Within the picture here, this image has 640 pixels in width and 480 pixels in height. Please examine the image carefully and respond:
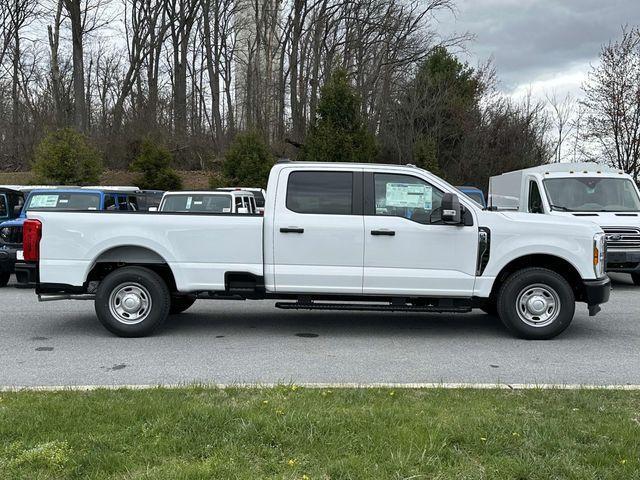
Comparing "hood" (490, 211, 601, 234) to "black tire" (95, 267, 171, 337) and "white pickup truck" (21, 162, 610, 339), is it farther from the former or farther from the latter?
"black tire" (95, 267, 171, 337)

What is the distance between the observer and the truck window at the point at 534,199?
12709 mm

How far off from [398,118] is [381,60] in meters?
3.48

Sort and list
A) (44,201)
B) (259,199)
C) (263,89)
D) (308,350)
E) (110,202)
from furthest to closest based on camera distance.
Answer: (263,89)
(259,199)
(110,202)
(44,201)
(308,350)

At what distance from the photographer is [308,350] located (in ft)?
23.0

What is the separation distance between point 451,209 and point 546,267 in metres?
1.57

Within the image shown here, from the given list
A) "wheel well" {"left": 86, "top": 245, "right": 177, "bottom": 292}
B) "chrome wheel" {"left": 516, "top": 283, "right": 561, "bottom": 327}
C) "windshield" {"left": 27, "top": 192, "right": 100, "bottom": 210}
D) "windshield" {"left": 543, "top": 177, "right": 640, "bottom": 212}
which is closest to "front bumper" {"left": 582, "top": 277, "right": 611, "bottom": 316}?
"chrome wheel" {"left": 516, "top": 283, "right": 561, "bottom": 327}

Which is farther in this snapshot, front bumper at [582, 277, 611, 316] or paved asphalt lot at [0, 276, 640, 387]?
front bumper at [582, 277, 611, 316]

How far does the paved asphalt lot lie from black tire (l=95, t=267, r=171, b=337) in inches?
7.5

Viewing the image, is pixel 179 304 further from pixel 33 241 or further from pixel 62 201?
pixel 62 201

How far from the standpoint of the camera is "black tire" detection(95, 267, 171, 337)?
7.43m

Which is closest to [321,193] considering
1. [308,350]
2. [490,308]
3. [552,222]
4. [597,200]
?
[308,350]

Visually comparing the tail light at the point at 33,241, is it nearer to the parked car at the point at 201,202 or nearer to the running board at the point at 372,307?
the running board at the point at 372,307

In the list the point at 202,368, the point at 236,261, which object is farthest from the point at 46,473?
the point at 236,261

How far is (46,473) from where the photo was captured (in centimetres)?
344
